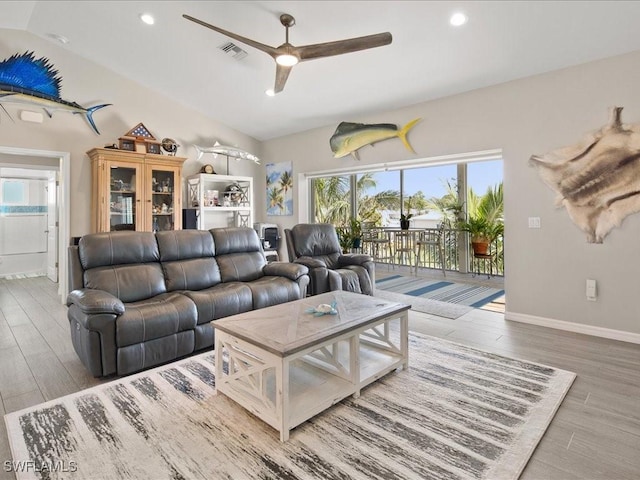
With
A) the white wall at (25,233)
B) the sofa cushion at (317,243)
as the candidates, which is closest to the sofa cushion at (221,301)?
the sofa cushion at (317,243)

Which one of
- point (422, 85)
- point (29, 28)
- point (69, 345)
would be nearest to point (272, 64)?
point (422, 85)

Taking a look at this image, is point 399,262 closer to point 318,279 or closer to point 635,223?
point 318,279

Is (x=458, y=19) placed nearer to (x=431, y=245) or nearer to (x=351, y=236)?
(x=351, y=236)

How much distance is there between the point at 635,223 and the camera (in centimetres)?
320

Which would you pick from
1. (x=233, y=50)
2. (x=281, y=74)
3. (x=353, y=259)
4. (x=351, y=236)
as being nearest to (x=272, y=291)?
(x=353, y=259)

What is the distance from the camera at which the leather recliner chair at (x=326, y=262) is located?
423 centimetres

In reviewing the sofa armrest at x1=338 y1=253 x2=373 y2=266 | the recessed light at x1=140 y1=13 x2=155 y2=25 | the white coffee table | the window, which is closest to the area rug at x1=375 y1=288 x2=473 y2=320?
the sofa armrest at x1=338 y1=253 x2=373 y2=266

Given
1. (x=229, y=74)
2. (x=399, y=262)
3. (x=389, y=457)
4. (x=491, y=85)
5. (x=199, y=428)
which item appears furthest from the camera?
(x=399, y=262)

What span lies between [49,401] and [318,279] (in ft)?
8.65

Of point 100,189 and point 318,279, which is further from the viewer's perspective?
point 100,189

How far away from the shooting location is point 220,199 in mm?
6316

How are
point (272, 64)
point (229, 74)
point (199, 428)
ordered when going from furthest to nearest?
point (229, 74)
point (272, 64)
point (199, 428)

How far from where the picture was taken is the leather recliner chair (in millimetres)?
4230

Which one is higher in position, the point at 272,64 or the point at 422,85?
the point at 272,64
